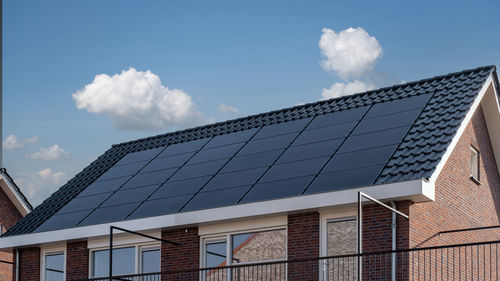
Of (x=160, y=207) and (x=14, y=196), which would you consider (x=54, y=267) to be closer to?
(x=160, y=207)

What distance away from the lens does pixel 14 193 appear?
105 ft

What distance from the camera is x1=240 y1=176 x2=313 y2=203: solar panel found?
691 inches

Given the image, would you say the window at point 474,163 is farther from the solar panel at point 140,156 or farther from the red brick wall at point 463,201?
the solar panel at point 140,156

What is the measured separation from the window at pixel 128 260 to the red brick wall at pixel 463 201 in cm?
581

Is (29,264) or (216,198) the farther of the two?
(29,264)

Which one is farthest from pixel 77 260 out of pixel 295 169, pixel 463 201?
pixel 463 201

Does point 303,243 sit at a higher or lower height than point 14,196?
lower

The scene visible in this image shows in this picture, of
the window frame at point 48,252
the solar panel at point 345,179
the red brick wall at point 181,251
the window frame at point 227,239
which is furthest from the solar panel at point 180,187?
the solar panel at point 345,179

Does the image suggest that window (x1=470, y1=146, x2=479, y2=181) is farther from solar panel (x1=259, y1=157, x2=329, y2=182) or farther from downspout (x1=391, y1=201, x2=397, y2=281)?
downspout (x1=391, y1=201, x2=397, y2=281)

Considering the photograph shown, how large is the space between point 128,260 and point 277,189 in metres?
4.23

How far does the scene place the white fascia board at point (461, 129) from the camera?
645 inches

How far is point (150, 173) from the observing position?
21766 mm

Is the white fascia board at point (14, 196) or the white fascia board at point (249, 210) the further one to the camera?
the white fascia board at point (14, 196)

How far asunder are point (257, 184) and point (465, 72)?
529 cm
